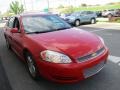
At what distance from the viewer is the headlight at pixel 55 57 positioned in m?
3.56

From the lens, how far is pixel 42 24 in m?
5.04

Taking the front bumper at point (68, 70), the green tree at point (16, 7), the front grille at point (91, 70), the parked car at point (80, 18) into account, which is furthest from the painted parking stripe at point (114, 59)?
the green tree at point (16, 7)

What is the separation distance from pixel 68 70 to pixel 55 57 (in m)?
0.34

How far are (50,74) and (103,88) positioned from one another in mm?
1103

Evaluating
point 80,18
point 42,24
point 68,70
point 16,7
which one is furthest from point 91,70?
point 16,7

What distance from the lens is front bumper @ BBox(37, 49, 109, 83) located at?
11.5 feet

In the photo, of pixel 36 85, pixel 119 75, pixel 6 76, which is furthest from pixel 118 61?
pixel 6 76

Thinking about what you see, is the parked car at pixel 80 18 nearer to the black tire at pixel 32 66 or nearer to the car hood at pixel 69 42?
the car hood at pixel 69 42

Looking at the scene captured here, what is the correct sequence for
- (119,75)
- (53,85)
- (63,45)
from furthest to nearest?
1. (119,75)
2. (53,85)
3. (63,45)

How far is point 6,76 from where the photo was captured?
4.90m

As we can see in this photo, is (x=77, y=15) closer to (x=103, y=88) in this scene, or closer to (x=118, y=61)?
(x=118, y=61)

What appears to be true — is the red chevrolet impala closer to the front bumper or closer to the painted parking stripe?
the front bumper

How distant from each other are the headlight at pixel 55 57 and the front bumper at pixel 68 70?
0.08 meters

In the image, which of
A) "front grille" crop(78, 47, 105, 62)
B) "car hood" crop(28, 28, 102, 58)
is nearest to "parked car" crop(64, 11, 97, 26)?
"car hood" crop(28, 28, 102, 58)
